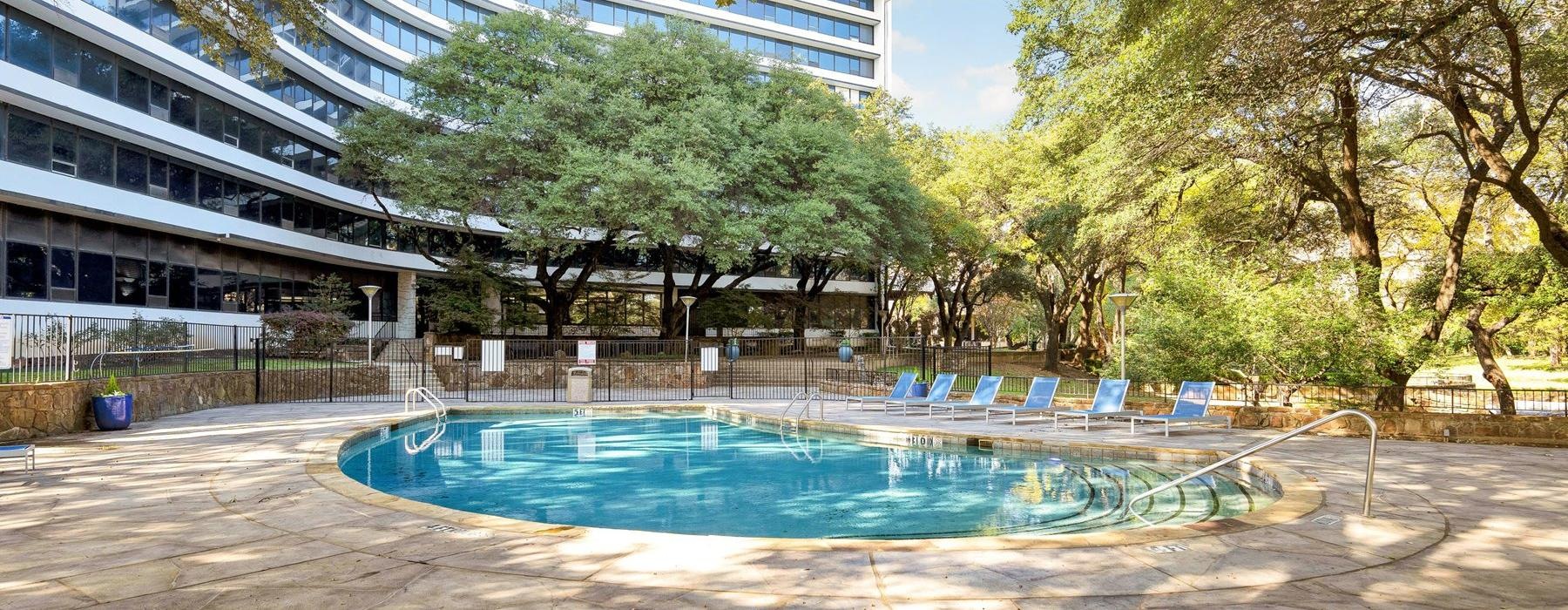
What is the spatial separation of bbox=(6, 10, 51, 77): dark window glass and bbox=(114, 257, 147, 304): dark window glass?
610cm

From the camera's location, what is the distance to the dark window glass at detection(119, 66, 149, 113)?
24.6m

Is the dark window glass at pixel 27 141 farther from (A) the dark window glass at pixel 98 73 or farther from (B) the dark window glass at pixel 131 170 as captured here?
(B) the dark window glass at pixel 131 170

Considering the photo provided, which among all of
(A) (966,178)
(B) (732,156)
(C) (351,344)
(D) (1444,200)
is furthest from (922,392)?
(C) (351,344)

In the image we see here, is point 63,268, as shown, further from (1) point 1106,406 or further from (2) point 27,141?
(1) point 1106,406

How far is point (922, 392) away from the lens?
20359 mm

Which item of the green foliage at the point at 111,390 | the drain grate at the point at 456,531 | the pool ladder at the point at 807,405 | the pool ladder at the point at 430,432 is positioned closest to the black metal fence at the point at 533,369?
the green foliage at the point at 111,390

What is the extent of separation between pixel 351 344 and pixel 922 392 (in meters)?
22.1

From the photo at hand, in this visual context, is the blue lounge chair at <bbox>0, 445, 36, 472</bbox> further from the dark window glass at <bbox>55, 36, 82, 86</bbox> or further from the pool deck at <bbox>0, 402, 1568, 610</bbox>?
the dark window glass at <bbox>55, 36, 82, 86</bbox>

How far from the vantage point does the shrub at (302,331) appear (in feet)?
85.9

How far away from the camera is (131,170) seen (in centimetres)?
2520

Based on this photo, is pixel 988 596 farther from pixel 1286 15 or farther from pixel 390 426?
pixel 390 426

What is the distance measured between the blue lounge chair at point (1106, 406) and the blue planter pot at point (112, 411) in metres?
15.5

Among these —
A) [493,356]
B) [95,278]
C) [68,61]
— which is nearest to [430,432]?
[493,356]

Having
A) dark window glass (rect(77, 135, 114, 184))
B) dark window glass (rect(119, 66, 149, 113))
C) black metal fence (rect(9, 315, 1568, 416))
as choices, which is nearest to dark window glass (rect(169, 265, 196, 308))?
black metal fence (rect(9, 315, 1568, 416))
